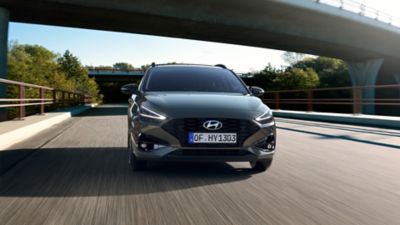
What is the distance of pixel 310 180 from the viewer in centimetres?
546

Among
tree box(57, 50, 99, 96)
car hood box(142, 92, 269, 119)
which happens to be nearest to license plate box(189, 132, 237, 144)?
car hood box(142, 92, 269, 119)

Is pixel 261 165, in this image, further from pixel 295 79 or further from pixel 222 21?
pixel 295 79

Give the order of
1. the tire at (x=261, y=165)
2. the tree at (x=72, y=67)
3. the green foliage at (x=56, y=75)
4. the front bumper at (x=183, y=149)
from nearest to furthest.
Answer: the front bumper at (x=183, y=149) < the tire at (x=261, y=165) < the green foliage at (x=56, y=75) < the tree at (x=72, y=67)

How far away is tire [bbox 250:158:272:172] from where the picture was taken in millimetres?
6020

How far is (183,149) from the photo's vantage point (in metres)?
5.44

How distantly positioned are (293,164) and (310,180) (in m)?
1.27

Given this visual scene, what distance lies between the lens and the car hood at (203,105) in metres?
5.56

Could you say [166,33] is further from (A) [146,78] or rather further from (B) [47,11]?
(A) [146,78]

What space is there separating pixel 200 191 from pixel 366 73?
1770 inches

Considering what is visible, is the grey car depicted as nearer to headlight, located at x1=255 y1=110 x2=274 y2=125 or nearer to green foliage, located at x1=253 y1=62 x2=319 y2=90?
headlight, located at x1=255 y1=110 x2=274 y2=125

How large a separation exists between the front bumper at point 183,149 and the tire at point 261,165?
0.28 m

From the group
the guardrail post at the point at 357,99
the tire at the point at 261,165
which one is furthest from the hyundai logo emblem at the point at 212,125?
the guardrail post at the point at 357,99

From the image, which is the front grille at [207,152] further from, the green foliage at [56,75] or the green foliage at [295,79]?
the green foliage at [295,79]

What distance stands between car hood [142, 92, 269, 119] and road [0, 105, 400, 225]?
806 mm
